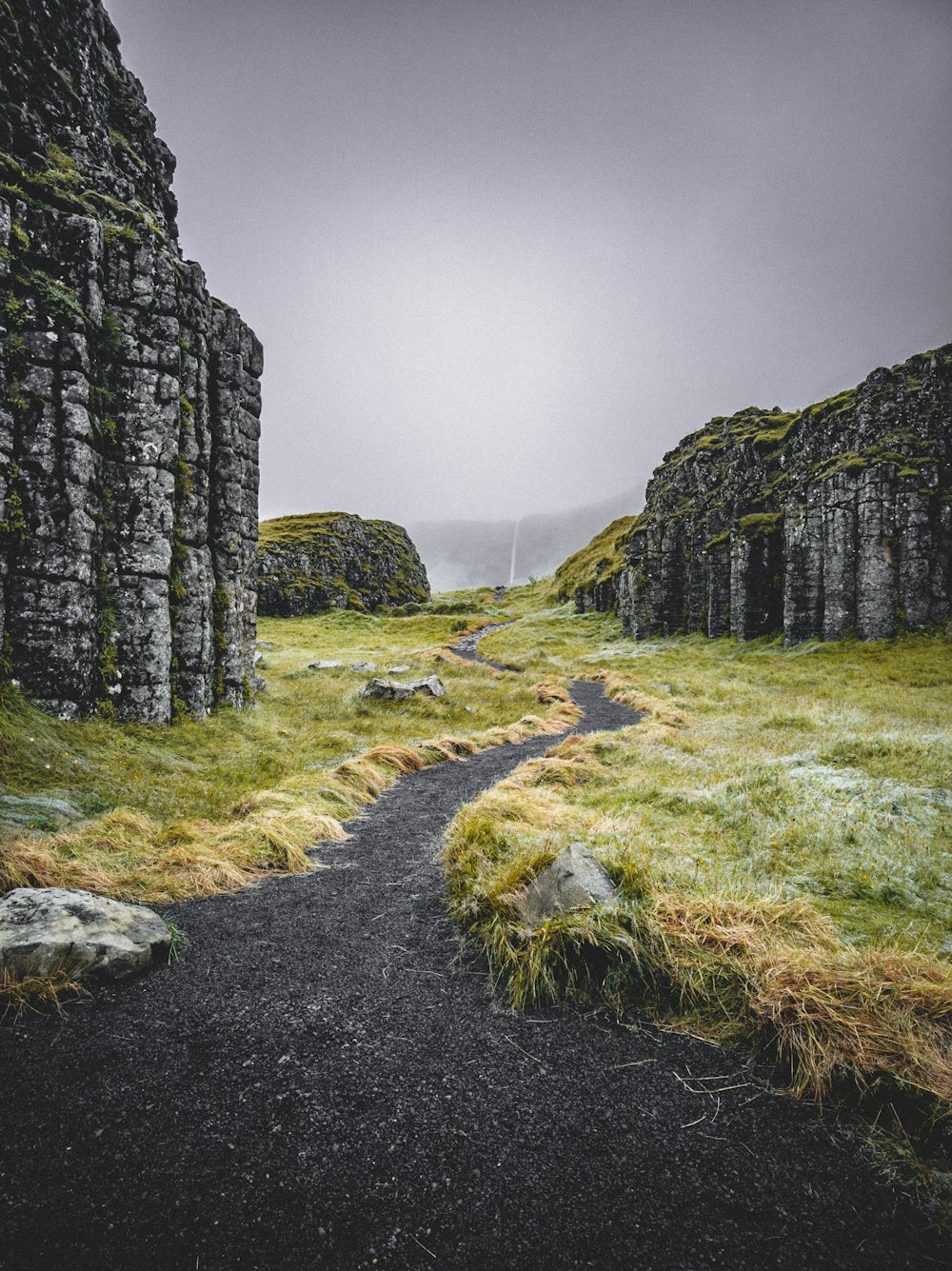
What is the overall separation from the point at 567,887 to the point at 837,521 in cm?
4039

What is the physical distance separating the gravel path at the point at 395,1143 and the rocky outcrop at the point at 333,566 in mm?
74254

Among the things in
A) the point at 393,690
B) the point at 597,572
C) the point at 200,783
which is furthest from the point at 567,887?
the point at 597,572

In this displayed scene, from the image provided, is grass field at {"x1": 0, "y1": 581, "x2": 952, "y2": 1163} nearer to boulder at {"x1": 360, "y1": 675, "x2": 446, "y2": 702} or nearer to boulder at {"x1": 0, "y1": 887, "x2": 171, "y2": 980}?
boulder at {"x1": 0, "y1": 887, "x2": 171, "y2": 980}

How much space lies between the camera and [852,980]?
4.41m

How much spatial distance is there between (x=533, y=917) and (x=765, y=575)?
45.2 metres

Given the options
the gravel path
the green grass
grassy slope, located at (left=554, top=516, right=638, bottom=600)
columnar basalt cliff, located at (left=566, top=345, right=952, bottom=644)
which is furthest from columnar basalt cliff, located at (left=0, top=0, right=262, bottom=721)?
grassy slope, located at (left=554, top=516, right=638, bottom=600)

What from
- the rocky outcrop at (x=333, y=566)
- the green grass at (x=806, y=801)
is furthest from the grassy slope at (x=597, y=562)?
the green grass at (x=806, y=801)

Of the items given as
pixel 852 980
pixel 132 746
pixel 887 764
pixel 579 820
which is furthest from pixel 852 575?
pixel 132 746

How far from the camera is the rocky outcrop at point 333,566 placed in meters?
76.9

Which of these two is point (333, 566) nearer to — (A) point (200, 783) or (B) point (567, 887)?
(A) point (200, 783)

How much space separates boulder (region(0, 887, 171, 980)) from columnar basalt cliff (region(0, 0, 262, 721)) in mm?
8317

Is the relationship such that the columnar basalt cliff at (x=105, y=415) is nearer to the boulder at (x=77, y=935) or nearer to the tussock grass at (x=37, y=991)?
the boulder at (x=77, y=935)

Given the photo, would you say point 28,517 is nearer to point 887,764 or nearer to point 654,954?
point 654,954

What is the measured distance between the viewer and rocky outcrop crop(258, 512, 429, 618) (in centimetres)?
7694
